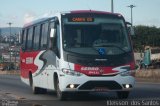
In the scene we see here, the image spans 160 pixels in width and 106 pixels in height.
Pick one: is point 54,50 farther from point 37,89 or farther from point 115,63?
point 37,89

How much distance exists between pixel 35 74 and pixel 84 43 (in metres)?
4.92

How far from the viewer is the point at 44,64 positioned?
64.4 feet

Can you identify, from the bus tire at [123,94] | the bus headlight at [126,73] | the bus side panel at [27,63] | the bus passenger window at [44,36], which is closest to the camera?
the bus headlight at [126,73]

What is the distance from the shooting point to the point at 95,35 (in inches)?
679

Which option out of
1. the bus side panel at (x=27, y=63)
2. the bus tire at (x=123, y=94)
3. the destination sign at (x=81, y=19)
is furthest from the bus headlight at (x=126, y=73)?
the bus side panel at (x=27, y=63)

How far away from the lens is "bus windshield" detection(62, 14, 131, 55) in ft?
55.6

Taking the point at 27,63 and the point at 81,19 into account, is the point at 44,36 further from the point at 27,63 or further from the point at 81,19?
the point at 27,63

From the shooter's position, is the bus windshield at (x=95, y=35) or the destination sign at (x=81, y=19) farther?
the destination sign at (x=81, y=19)

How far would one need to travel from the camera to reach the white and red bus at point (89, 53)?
1670 centimetres

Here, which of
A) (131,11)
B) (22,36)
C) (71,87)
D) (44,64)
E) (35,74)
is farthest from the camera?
(131,11)

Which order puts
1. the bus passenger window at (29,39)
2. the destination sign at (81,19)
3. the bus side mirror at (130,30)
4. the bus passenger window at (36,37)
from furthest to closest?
the bus passenger window at (29,39) < the bus passenger window at (36,37) < the bus side mirror at (130,30) < the destination sign at (81,19)

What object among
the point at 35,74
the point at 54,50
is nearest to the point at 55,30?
the point at 54,50

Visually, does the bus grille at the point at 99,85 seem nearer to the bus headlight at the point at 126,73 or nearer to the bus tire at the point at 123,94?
the bus headlight at the point at 126,73

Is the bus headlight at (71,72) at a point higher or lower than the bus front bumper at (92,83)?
higher
